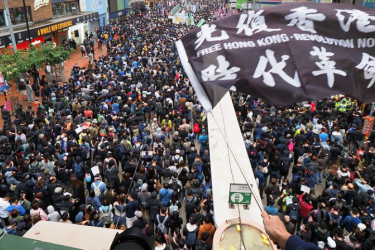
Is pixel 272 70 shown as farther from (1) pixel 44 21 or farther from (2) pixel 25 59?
(1) pixel 44 21

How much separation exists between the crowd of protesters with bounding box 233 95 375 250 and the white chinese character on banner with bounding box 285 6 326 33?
4881 mm

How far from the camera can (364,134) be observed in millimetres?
12773

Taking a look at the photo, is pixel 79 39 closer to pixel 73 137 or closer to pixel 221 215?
pixel 73 137

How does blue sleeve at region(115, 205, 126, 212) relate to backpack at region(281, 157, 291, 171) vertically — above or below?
above

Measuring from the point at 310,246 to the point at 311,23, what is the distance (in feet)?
8.42

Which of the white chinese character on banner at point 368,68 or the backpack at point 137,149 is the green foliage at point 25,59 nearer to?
the backpack at point 137,149

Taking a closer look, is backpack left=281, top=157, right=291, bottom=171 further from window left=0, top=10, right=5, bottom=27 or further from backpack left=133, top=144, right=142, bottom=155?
window left=0, top=10, right=5, bottom=27

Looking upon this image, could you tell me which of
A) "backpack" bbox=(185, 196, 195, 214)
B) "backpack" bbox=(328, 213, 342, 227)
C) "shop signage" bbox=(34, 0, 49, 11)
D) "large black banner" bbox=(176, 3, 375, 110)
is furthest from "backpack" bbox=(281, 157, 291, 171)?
"shop signage" bbox=(34, 0, 49, 11)

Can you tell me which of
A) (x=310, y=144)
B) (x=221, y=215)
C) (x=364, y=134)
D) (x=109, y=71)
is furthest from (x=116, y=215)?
(x=109, y=71)

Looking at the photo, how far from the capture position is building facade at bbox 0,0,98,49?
23.2 metres

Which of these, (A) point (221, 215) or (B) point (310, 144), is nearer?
(A) point (221, 215)

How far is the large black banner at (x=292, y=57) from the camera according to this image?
11.0ft

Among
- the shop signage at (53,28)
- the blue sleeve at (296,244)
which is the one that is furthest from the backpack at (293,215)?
the shop signage at (53,28)

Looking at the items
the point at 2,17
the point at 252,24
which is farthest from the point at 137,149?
the point at 2,17
